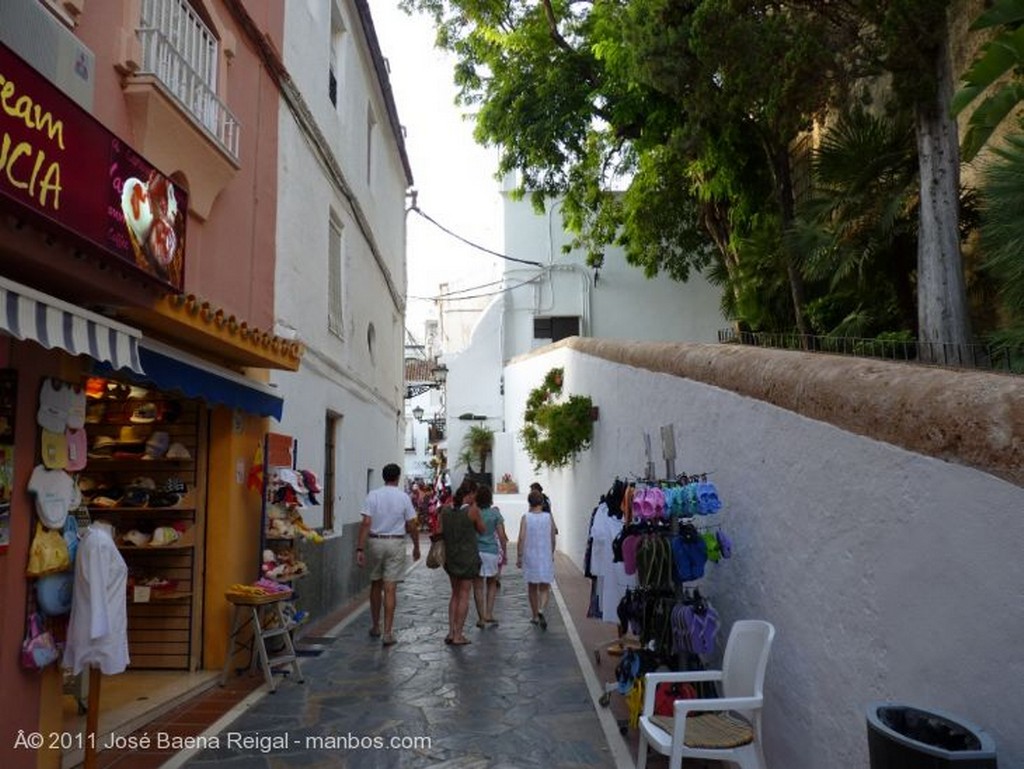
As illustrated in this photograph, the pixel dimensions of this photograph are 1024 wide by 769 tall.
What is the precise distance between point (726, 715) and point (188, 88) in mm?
6059

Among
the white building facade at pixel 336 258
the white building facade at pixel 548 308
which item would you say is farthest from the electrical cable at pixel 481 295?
the white building facade at pixel 336 258

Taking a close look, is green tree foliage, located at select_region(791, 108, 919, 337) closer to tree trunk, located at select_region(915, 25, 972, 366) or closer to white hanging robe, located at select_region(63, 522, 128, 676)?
tree trunk, located at select_region(915, 25, 972, 366)

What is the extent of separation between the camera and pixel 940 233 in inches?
333

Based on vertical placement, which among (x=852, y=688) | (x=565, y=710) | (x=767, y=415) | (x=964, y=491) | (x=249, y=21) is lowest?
(x=565, y=710)

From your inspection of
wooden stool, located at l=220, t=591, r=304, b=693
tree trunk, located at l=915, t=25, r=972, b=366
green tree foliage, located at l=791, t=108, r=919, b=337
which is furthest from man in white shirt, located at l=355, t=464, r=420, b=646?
green tree foliage, located at l=791, t=108, r=919, b=337

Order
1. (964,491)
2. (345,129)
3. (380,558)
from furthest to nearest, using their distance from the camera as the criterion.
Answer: (345,129), (380,558), (964,491)

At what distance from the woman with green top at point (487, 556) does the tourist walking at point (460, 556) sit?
12.9 inches

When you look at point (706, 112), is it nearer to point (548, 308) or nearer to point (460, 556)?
point (460, 556)

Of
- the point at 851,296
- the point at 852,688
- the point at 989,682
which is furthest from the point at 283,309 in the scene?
the point at 851,296

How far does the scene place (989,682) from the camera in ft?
8.61

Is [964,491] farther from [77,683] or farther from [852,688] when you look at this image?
[77,683]

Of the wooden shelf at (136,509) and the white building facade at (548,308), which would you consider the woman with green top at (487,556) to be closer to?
the wooden shelf at (136,509)

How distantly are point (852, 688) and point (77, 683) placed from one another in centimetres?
526

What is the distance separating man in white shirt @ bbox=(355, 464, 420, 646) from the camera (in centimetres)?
845
